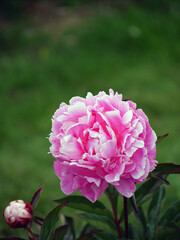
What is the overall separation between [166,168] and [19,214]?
1.11 ft

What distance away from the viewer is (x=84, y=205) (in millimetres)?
1023

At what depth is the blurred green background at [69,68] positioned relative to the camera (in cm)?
276

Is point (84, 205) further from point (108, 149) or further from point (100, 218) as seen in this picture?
point (108, 149)

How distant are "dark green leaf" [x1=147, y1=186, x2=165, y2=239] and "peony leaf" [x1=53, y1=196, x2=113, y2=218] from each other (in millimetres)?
104

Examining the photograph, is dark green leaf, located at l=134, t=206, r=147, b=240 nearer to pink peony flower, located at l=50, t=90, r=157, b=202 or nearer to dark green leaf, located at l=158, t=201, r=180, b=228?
dark green leaf, located at l=158, t=201, r=180, b=228

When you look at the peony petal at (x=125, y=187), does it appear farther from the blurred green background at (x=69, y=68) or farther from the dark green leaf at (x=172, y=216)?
the blurred green background at (x=69, y=68)

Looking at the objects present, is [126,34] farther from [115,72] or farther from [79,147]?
[79,147]

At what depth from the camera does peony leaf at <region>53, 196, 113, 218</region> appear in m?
1.00

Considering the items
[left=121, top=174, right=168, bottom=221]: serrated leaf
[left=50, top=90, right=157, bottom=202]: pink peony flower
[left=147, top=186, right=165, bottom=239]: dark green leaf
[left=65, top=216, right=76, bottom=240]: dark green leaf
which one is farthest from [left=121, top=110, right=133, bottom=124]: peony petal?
[left=65, top=216, right=76, bottom=240]: dark green leaf

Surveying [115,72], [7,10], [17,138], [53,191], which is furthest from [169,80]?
[7,10]

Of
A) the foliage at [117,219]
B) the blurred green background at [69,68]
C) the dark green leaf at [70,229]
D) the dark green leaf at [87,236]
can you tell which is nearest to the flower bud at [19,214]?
the foliage at [117,219]

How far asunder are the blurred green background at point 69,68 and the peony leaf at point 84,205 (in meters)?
1.26

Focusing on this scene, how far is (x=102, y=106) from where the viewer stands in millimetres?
884

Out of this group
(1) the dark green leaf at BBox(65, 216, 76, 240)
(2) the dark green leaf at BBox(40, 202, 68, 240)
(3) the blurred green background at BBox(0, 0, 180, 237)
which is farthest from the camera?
(3) the blurred green background at BBox(0, 0, 180, 237)
